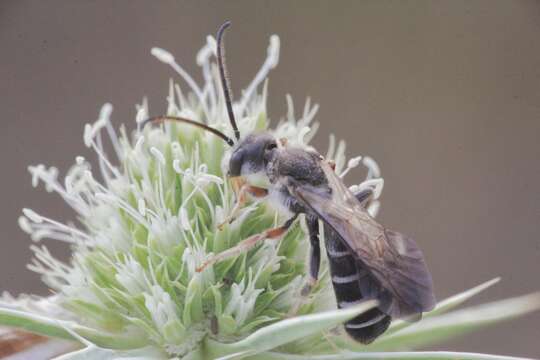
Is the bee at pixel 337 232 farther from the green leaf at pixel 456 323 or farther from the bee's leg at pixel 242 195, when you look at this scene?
the green leaf at pixel 456 323

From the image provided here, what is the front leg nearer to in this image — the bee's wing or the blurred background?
the bee's wing

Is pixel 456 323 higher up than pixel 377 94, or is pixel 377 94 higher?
pixel 377 94

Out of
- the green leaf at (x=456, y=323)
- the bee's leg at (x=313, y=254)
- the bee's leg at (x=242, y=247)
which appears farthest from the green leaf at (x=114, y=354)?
the green leaf at (x=456, y=323)

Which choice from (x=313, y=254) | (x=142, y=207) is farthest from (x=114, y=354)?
(x=313, y=254)

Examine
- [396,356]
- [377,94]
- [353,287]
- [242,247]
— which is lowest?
[396,356]

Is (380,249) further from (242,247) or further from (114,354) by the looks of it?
(114,354)

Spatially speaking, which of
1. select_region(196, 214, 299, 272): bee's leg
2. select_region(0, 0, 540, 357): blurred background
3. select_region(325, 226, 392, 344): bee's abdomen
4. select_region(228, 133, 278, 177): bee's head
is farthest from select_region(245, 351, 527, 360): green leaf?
select_region(0, 0, 540, 357): blurred background
